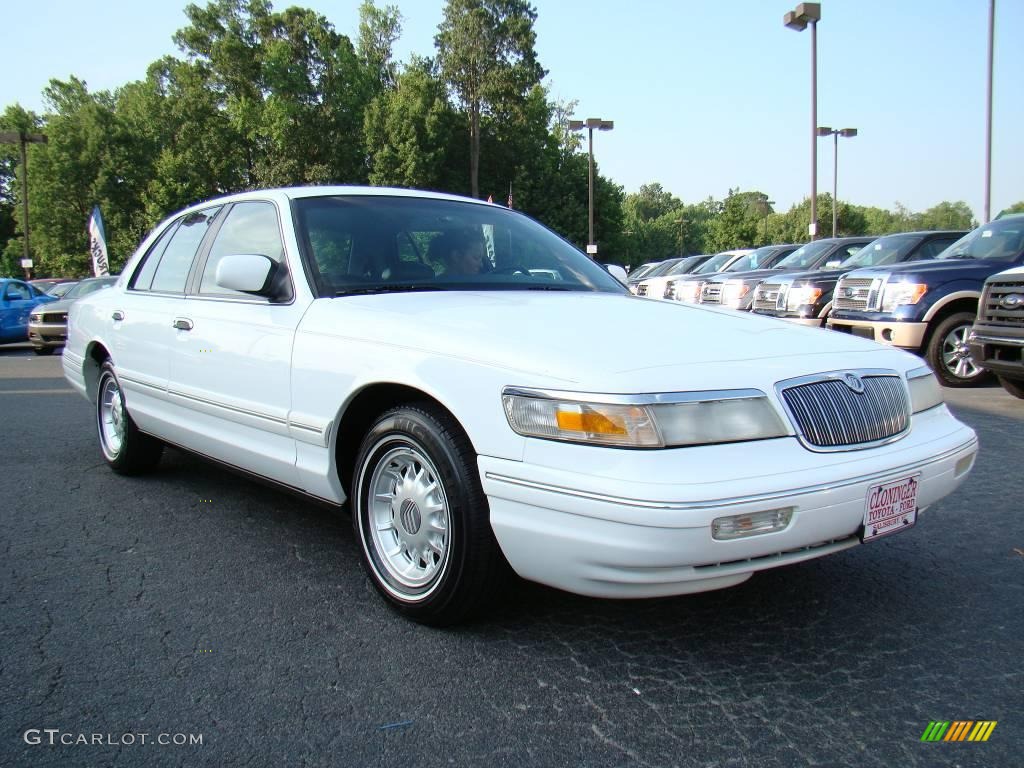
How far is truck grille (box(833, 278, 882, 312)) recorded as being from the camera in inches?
363

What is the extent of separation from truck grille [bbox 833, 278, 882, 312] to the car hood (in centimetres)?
652

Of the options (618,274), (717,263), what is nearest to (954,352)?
(618,274)

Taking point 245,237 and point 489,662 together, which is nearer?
point 489,662

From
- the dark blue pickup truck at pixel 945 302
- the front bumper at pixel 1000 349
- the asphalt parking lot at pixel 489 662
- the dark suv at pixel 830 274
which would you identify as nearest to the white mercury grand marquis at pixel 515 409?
the asphalt parking lot at pixel 489 662

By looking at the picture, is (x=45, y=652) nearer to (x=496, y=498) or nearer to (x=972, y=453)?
(x=496, y=498)

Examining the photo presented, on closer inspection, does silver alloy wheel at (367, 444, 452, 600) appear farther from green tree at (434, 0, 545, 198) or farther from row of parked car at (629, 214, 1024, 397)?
green tree at (434, 0, 545, 198)

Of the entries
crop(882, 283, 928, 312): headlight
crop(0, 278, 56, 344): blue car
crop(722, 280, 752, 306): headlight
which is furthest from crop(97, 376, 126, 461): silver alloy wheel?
crop(0, 278, 56, 344): blue car

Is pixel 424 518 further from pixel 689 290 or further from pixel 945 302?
pixel 689 290

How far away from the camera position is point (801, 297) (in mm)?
11453

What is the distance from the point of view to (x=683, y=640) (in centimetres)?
275

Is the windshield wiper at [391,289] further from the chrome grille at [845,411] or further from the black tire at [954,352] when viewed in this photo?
the black tire at [954,352]

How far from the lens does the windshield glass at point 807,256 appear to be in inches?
534

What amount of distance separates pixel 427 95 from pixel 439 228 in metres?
51.6

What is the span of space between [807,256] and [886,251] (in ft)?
Answer: 8.84
